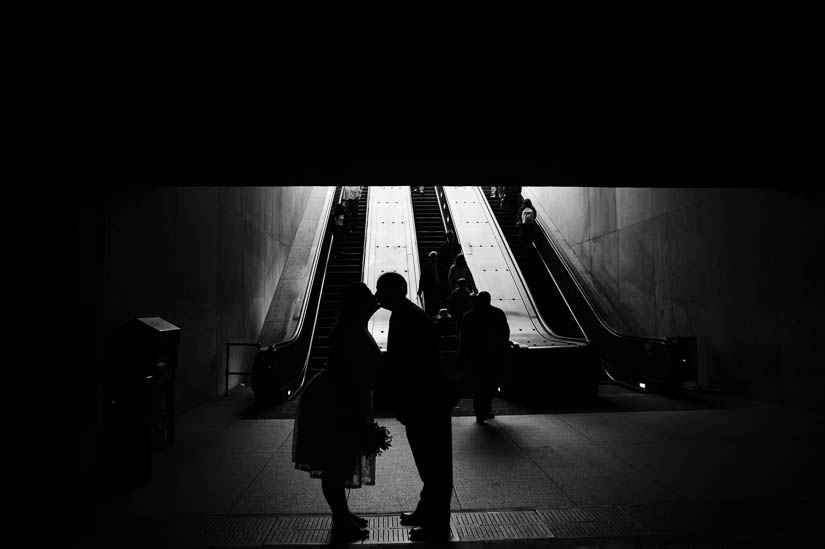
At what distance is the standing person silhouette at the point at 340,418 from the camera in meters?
3.12

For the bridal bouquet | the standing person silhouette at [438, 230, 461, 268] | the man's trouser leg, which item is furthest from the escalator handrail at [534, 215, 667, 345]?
the bridal bouquet

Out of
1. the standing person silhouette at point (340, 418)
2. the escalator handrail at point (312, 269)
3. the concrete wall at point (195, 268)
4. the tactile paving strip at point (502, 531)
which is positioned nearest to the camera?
the standing person silhouette at point (340, 418)

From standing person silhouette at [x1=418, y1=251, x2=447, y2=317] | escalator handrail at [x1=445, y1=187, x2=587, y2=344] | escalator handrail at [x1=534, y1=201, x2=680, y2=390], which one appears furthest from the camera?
standing person silhouette at [x1=418, y1=251, x2=447, y2=317]

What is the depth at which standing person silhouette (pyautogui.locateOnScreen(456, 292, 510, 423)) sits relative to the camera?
645 cm

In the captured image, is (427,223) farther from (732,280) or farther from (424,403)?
(424,403)

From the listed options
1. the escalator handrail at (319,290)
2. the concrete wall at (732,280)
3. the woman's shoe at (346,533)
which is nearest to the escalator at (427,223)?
the escalator handrail at (319,290)

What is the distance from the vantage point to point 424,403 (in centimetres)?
325

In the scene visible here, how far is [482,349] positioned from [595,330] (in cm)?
492

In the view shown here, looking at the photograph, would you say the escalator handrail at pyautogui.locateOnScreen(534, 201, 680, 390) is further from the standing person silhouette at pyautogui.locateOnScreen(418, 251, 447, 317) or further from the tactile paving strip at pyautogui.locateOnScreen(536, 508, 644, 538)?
the tactile paving strip at pyautogui.locateOnScreen(536, 508, 644, 538)

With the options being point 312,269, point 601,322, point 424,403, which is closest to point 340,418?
point 424,403

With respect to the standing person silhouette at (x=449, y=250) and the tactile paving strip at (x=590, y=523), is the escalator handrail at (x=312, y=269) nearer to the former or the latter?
the standing person silhouette at (x=449, y=250)

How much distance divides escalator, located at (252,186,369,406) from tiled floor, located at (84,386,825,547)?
52.3 inches

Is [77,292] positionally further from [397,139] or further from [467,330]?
[467,330]

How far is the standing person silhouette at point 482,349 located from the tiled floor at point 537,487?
37 cm
